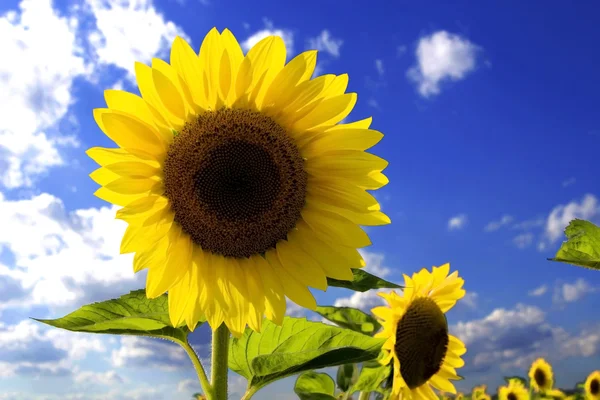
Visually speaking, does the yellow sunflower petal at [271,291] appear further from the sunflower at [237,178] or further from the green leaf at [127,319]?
the green leaf at [127,319]

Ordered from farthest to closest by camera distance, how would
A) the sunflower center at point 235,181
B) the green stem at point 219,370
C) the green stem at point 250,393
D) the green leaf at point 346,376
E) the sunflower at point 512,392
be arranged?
the sunflower at point 512,392
the green leaf at point 346,376
the sunflower center at point 235,181
the green stem at point 250,393
the green stem at point 219,370

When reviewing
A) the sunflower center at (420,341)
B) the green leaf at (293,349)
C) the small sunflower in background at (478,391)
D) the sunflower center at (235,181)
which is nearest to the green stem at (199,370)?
the green leaf at (293,349)

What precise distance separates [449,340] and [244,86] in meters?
3.83

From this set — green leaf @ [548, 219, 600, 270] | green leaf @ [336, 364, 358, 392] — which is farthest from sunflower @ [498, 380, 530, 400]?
green leaf @ [548, 219, 600, 270]

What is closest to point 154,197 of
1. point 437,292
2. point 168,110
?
point 168,110

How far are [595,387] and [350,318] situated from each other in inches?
270

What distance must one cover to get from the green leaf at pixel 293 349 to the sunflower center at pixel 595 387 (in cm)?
819

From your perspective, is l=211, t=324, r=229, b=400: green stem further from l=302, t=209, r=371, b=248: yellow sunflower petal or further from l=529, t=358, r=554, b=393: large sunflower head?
l=529, t=358, r=554, b=393: large sunflower head

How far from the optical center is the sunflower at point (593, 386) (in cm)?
937

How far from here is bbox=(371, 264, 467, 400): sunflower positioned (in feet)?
15.8

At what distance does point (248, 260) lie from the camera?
10.2 ft

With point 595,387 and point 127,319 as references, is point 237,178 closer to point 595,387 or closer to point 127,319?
point 127,319

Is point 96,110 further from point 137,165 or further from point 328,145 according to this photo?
point 328,145

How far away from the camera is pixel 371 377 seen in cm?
444
